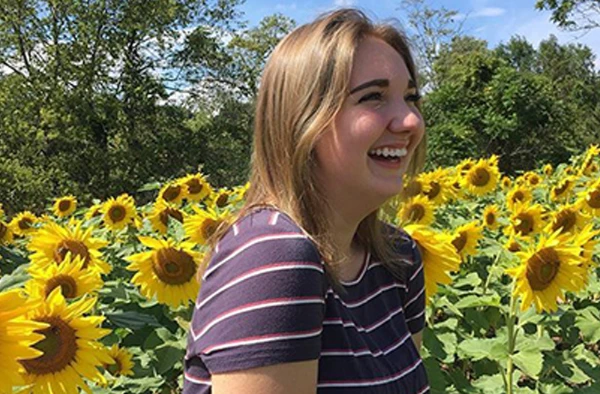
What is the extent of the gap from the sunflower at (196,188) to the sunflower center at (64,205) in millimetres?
1014

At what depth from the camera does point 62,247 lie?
286 centimetres

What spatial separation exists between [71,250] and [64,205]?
2.71 metres

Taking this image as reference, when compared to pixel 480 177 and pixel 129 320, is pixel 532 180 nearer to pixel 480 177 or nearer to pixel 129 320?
pixel 480 177

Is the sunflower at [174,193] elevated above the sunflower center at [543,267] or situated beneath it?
elevated above

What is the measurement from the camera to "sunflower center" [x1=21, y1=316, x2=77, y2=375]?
1.63 meters

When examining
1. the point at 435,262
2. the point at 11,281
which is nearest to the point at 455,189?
the point at 435,262

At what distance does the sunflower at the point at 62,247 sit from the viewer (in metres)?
2.82

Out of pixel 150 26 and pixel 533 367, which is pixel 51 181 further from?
pixel 533 367

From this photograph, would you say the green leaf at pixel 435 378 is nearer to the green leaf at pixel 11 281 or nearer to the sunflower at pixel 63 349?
the sunflower at pixel 63 349

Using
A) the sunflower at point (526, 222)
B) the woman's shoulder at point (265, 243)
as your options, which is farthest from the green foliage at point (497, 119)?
the woman's shoulder at point (265, 243)

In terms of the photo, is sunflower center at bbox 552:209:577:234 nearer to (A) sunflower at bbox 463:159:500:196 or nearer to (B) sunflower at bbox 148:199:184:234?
(A) sunflower at bbox 463:159:500:196

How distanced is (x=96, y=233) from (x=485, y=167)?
300 centimetres

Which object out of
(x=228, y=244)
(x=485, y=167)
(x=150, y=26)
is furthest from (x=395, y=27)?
(x=150, y=26)

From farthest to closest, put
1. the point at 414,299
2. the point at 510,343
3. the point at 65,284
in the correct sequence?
the point at 510,343 < the point at 65,284 < the point at 414,299
